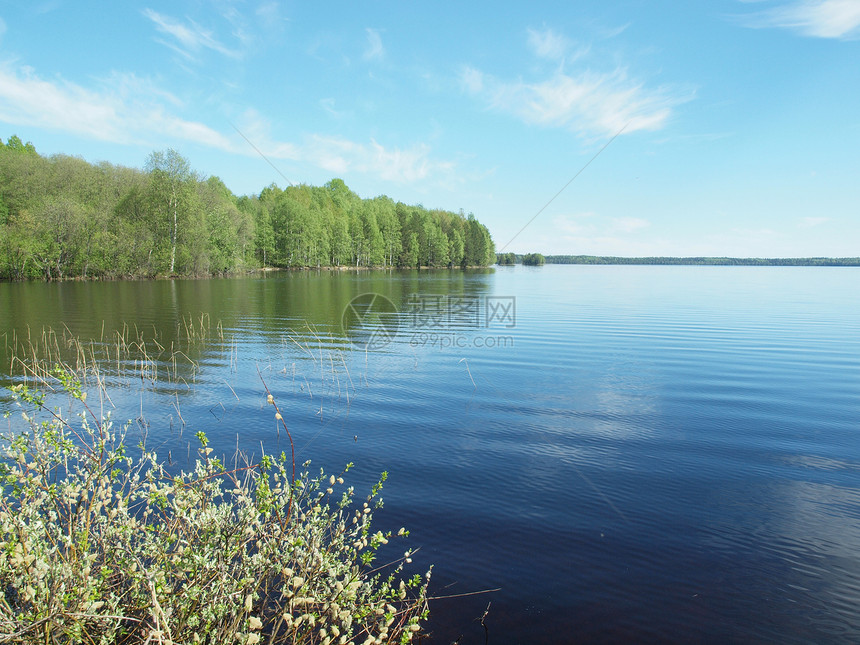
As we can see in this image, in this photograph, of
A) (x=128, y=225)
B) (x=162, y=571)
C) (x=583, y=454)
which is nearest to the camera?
(x=162, y=571)

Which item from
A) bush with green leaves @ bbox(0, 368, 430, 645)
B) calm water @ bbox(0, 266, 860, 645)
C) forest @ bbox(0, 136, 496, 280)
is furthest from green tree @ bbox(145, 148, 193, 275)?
bush with green leaves @ bbox(0, 368, 430, 645)

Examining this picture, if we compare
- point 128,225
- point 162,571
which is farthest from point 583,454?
point 128,225

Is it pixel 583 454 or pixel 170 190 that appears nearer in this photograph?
pixel 583 454

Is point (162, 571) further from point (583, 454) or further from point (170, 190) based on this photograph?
point (170, 190)

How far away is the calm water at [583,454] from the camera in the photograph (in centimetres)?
503

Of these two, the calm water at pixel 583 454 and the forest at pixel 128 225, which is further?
the forest at pixel 128 225

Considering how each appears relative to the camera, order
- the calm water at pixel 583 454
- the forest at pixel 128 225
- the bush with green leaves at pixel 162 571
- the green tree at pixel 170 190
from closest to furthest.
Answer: the bush with green leaves at pixel 162 571
the calm water at pixel 583 454
the forest at pixel 128 225
the green tree at pixel 170 190

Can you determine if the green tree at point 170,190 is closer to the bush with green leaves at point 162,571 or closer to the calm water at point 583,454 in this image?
the calm water at point 583,454

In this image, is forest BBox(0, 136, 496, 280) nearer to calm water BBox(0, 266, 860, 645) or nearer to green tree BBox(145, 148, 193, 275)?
green tree BBox(145, 148, 193, 275)

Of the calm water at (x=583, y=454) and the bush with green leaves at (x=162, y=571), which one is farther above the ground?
the bush with green leaves at (x=162, y=571)

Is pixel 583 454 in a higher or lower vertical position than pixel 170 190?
lower

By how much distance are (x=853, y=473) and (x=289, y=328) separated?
20421mm

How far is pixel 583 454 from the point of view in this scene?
8828mm

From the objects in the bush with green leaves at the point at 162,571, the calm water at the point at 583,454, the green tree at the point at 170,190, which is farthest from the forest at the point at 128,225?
the bush with green leaves at the point at 162,571
